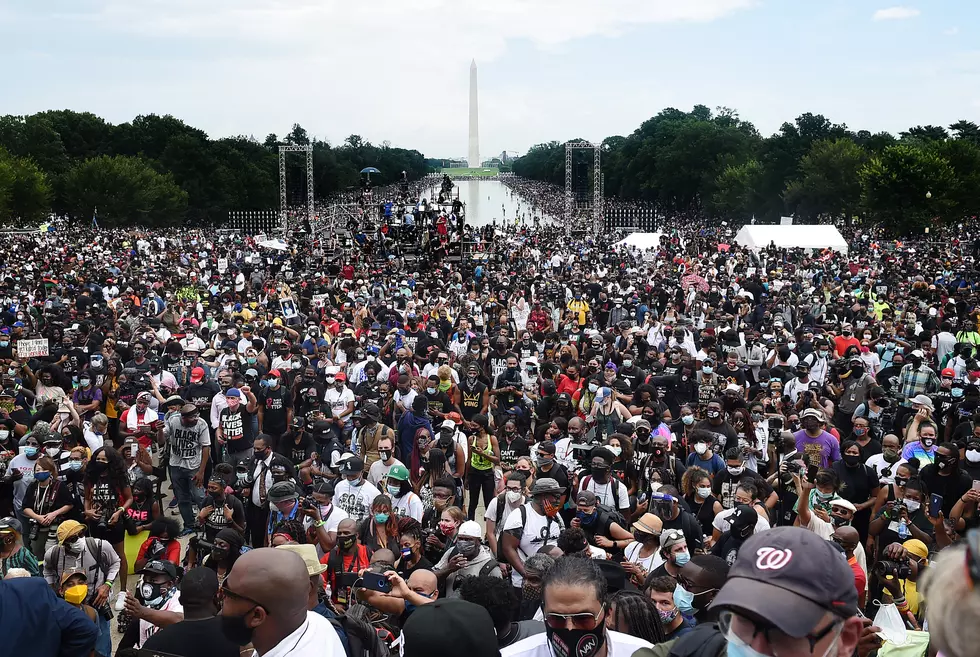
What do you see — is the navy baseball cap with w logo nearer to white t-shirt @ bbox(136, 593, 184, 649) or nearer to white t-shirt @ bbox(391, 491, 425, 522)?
white t-shirt @ bbox(136, 593, 184, 649)

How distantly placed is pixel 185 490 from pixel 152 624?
4308 mm

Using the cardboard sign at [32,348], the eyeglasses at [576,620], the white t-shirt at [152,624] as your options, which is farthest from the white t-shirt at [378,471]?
the cardboard sign at [32,348]

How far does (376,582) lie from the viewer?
484 cm

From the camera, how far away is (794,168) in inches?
2960

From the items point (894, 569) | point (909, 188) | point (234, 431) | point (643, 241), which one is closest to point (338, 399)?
point (234, 431)

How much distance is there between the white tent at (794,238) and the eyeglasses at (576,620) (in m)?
34.7

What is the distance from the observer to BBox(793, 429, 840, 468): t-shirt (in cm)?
889

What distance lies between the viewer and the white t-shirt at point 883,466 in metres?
7.98

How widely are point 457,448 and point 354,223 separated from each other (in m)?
29.4

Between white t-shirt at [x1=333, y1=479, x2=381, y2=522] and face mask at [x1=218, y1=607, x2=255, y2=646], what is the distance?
3866 millimetres

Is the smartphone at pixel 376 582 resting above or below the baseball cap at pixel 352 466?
above

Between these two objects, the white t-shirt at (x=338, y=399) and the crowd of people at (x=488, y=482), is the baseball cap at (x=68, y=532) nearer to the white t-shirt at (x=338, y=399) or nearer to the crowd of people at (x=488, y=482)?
the crowd of people at (x=488, y=482)

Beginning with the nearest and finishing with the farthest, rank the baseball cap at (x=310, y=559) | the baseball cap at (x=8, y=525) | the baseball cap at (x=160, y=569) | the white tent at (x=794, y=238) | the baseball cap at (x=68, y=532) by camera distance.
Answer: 1. the baseball cap at (x=310, y=559)
2. the baseball cap at (x=160, y=569)
3. the baseball cap at (x=8, y=525)
4. the baseball cap at (x=68, y=532)
5. the white tent at (x=794, y=238)

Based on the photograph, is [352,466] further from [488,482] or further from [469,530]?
[488,482]
